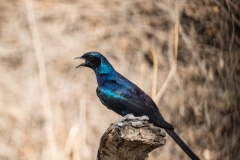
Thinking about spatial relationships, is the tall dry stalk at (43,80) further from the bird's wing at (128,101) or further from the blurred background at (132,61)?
the bird's wing at (128,101)

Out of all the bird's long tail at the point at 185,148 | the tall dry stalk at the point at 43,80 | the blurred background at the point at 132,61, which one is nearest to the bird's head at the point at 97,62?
the bird's long tail at the point at 185,148

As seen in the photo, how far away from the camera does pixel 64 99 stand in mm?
6648

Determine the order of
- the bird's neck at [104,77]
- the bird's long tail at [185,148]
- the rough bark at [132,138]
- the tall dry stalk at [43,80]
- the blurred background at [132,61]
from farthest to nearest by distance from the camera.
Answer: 1. the blurred background at [132,61]
2. the tall dry stalk at [43,80]
3. the bird's neck at [104,77]
4. the bird's long tail at [185,148]
5. the rough bark at [132,138]

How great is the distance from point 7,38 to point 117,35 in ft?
4.22

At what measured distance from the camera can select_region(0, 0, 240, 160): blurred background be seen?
6.64 m

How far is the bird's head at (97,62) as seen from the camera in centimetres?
317

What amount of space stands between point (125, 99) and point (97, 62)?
32 centimetres

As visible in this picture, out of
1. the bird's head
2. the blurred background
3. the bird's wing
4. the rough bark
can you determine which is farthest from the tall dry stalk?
the rough bark

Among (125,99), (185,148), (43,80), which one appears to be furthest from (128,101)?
(43,80)

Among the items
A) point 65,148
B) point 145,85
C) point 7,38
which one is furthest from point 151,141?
point 7,38

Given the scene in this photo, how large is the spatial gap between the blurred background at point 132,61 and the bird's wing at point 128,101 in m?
3.49

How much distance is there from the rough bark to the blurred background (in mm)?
3843

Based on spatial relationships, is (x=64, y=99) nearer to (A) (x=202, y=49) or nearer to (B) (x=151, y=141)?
(A) (x=202, y=49)

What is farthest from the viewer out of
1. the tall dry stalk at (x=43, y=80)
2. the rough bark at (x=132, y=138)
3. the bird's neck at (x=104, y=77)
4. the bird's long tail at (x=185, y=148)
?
the tall dry stalk at (x=43, y=80)
